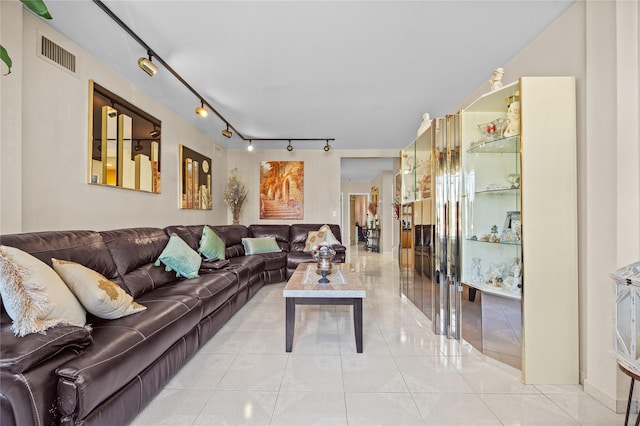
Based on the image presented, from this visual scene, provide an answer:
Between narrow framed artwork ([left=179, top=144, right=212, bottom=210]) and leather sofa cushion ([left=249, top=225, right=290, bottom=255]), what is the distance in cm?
94

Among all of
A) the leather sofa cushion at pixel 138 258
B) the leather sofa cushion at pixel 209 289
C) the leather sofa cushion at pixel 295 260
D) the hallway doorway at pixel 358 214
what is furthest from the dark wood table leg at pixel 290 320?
the hallway doorway at pixel 358 214

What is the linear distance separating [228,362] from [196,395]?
40cm

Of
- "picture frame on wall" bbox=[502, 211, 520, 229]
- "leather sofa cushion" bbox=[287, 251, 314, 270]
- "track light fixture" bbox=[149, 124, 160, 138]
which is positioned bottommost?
"leather sofa cushion" bbox=[287, 251, 314, 270]

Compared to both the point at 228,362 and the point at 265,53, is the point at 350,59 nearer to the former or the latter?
the point at 265,53

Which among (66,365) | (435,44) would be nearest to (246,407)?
(66,365)

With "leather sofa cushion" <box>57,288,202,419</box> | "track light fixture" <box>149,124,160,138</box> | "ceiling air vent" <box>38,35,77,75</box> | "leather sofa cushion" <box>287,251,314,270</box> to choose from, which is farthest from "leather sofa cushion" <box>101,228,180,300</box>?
"leather sofa cushion" <box>287,251,314,270</box>

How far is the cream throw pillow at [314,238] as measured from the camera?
205 inches

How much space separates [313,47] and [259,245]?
3309 mm

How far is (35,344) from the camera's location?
3.94 feet

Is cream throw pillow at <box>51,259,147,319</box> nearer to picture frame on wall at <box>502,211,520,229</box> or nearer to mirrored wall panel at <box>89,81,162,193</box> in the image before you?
mirrored wall panel at <box>89,81,162,193</box>

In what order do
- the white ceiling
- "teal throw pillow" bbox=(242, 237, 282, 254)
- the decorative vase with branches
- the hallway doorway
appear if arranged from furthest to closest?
the hallway doorway, the decorative vase with branches, "teal throw pillow" bbox=(242, 237, 282, 254), the white ceiling

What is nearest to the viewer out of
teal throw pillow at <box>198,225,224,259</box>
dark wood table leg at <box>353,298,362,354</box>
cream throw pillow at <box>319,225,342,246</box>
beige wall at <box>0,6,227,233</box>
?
beige wall at <box>0,6,227,233</box>

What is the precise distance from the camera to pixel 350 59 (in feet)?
8.80

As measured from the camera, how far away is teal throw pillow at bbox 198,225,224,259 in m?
3.75
